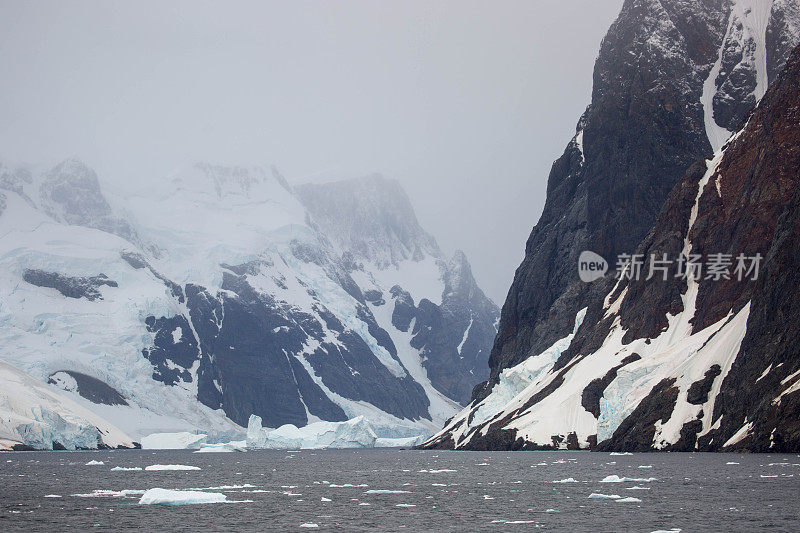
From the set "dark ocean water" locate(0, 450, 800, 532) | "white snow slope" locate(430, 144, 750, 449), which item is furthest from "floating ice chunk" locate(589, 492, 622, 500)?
"white snow slope" locate(430, 144, 750, 449)

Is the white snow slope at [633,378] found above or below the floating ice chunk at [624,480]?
above

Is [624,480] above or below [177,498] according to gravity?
below

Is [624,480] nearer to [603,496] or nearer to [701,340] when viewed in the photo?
[603,496]

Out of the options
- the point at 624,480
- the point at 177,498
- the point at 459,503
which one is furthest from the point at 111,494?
the point at 624,480

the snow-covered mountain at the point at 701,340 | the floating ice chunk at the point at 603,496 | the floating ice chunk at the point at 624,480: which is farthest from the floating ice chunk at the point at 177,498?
the snow-covered mountain at the point at 701,340

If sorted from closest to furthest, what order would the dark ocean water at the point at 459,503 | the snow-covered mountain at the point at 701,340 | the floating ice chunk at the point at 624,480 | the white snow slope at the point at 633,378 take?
the dark ocean water at the point at 459,503 → the floating ice chunk at the point at 624,480 → the snow-covered mountain at the point at 701,340 → the white snow slope at the point at 633,378

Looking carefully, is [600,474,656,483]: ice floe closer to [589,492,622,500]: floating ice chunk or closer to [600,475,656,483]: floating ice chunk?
[600,475,656,483]: floating ice chunk

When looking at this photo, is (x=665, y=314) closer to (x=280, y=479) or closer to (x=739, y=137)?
(x=739, y=137)

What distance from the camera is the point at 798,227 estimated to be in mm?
113250

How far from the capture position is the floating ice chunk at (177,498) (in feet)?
193

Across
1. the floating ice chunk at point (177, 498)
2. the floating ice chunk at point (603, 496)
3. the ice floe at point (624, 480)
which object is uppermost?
the floating ice chunk at point (177, 498)

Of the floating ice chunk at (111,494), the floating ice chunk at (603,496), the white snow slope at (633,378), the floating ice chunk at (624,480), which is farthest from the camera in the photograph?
the white snow slope at (633,378)

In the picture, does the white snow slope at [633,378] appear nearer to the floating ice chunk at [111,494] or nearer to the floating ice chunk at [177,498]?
the floating ice chunk at [111,494]

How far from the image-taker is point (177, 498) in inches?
2345
